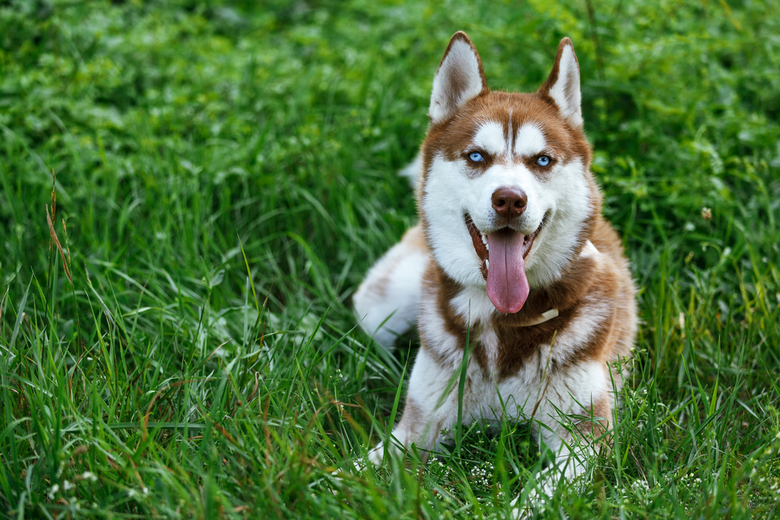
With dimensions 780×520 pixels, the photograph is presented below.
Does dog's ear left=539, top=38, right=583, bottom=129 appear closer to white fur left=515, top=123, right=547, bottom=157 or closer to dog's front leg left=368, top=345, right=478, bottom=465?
white fur left=515, top=123, right=547, bottom=157

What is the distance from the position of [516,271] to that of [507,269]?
36mm

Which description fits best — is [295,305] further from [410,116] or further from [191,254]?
[410,116]

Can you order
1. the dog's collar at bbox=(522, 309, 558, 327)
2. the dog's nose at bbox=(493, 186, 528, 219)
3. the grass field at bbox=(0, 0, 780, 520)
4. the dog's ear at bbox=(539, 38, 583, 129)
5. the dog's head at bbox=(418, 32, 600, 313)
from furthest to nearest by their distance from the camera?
the dog's ear at bbox=(539, 38, 583, 129) → the dog's collar at bbox=(522, 309, 558, 327) → the dog's head at bbox=(418, 32, 600, 313) → the dog's nose at bbox=(493, 186, 528, 219) → the grass field at bbox=(0, 0, 780, 520)

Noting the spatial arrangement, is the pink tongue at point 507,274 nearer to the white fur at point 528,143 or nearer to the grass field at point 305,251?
the white fur at point 528,143

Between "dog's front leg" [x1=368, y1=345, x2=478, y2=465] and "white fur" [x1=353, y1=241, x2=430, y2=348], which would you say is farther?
"white fur" [x1=353, y1=241, x2=430, y2=348]

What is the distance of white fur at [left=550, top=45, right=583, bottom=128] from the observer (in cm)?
264

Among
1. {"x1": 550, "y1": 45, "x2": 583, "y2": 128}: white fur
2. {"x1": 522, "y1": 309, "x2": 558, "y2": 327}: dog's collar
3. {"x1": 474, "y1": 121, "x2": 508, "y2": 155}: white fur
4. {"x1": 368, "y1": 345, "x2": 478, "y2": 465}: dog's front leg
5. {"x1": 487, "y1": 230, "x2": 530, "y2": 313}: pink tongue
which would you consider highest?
{"x1": 550, "y1": 45, "x2": 583, "y2": 128}: white fur

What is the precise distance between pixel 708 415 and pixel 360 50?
4.33 m

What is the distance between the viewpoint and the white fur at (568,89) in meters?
2.64

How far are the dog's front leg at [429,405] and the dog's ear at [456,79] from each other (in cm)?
110

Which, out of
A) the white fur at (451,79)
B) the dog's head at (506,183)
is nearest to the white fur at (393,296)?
the dog's head at (506,183)

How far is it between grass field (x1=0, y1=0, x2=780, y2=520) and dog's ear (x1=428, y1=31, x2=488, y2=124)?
3.57 feet

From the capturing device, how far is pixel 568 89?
106 inches

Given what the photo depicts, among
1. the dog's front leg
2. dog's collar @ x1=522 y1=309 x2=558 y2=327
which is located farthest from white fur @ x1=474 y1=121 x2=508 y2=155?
the dog's front leg
